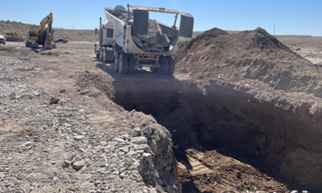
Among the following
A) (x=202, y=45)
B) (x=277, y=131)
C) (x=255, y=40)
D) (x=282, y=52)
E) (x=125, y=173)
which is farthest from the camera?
(x=202, y=45)

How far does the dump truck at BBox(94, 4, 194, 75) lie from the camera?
1041 centimetres

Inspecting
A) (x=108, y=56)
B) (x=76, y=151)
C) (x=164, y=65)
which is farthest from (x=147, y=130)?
(x=108, y=56)

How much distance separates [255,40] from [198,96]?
4649 mm

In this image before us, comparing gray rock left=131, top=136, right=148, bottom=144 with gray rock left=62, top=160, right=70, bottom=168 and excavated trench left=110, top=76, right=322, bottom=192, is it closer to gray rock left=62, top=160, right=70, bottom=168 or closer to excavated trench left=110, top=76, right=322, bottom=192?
gray rock left=62, top=160, right=70, bottom=168

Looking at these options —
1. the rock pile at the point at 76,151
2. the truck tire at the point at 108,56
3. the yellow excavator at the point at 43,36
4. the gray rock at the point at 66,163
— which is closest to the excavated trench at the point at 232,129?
the rock pile at the point at 76,151

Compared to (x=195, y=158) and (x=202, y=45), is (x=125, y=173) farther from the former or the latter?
(x=202, y=45)

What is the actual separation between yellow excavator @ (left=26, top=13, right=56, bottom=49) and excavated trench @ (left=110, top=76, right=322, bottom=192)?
13706 mm

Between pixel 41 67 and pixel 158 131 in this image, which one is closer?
pixel 158 131

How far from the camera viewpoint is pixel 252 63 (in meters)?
11.3

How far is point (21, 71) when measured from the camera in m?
11.2

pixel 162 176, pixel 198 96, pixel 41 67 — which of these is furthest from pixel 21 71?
pixel 162 176

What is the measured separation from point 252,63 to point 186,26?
138 inches

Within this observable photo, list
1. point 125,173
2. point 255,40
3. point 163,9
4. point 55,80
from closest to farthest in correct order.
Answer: point 125,173, point 55,80, point 163,9, point 255,40

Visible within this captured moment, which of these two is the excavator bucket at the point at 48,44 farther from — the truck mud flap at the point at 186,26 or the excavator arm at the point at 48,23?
the truck mud flap at the point at 186,26
